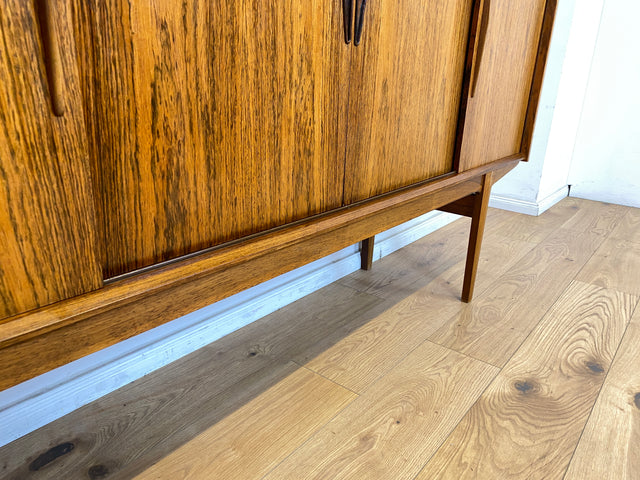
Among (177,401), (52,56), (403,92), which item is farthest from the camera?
(177,401)

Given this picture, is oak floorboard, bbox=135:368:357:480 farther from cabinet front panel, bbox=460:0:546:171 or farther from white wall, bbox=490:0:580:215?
white wall, bbox=490:0:580:215

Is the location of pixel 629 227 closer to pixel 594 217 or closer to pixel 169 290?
pixel 594 217

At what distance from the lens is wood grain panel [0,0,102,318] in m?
0.40

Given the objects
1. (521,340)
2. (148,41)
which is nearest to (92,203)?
(148,41)

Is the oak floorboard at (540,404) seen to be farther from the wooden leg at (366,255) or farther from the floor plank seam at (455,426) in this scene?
the wooden leg at (366,255)

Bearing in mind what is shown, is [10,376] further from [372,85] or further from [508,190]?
[508,190]

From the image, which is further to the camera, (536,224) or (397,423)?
(536,224)

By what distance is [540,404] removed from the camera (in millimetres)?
1036

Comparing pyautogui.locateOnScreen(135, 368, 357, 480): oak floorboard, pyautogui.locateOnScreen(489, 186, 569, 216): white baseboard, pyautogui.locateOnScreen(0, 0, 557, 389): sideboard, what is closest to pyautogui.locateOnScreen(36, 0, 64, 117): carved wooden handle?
pyautogui.locateOnScreen(0, 0, 557, 389): sideboard

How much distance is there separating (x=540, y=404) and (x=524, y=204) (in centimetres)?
162

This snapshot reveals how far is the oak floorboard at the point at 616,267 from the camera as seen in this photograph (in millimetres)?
1654

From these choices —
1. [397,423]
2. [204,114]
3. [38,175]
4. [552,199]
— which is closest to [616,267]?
[552,199]

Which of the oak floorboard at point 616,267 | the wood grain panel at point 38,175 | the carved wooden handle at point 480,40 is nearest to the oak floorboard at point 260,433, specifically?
the wood grain panel at point 38,175

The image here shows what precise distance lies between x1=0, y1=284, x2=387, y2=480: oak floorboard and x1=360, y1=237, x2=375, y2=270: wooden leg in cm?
32
